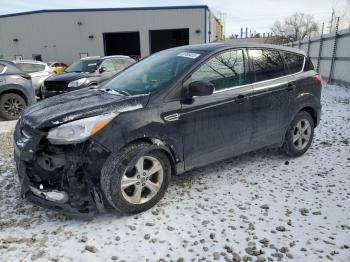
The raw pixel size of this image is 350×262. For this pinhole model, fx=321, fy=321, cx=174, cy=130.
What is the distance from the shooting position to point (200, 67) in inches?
146

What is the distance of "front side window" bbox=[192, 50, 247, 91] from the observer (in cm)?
375

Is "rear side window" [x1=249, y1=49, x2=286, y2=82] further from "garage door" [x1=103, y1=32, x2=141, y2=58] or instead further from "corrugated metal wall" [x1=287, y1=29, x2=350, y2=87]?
"garage door" [x1=103, y1=32, x2=141, y2=58]

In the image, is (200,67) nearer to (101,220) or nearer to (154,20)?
(101,220)

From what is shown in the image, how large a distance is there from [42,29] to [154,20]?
11.4m

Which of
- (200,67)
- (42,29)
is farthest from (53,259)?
(42,29)

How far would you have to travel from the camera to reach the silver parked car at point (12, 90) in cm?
819

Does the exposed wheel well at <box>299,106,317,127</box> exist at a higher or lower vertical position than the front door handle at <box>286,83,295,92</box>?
lower

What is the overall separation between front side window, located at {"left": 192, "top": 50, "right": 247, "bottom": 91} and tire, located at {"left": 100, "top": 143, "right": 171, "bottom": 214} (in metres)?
1.01

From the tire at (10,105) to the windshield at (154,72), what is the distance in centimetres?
517

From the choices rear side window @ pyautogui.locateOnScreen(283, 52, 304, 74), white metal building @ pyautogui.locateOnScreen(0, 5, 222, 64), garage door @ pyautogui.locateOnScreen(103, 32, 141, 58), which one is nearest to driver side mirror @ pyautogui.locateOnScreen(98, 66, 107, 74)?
rear side window @ pyautogui.locateOnScreen(283, 52, 304, 74)

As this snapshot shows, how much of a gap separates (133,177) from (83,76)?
711cm

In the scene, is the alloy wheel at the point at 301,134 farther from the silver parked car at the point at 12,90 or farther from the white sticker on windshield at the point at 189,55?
the silver parked car at the point at 12,90

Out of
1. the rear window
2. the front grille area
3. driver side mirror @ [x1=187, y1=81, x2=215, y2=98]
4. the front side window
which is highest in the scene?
the front side window

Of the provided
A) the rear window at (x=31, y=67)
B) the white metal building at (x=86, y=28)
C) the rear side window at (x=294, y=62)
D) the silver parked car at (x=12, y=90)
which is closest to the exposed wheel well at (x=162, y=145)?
the rear side window at (x=294, y=62)
